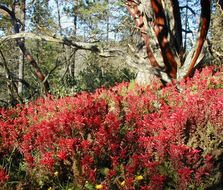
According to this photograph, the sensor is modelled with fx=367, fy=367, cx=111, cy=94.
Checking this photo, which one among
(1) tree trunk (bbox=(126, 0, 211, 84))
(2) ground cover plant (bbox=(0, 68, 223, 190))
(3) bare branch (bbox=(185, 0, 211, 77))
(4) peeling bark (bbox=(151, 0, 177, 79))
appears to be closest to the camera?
(2) ground cover plant (bbox=(0, 68, 223, 190))

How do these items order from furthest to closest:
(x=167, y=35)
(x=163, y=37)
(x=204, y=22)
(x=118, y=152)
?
(x=167, y=35) → (x=163, y=37) → (x=204, y=22) → (x=118, y=152)

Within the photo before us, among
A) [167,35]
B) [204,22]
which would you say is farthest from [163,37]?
[204,22]

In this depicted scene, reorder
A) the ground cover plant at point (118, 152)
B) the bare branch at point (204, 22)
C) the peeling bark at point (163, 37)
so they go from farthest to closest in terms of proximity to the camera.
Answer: the peeling bark at point (163, 37), the bare branch at point (204, 22), the ground cover plant at point (118, 152)

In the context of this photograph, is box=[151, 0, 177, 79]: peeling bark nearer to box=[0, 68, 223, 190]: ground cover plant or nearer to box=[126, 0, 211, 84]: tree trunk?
box=[126, 0, 211, 84]: tree trunk

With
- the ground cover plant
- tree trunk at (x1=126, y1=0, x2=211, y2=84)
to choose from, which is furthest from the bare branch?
the ground cover plant

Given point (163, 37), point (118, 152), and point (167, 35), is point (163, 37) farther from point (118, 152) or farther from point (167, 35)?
point (118, 152)

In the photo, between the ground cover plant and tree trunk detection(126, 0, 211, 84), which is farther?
tree trunk detection(126, 0, 211, 84)

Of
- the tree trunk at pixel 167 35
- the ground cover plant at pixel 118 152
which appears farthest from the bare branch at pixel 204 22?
the ground cover plant at pixel 118 152

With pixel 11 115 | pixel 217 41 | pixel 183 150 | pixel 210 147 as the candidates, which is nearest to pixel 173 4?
pixel 11 115

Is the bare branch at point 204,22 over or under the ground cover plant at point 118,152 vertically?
over

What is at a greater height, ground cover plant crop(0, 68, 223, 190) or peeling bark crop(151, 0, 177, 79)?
peeling bark crop(151, 0, 177, 79)

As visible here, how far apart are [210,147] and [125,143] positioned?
3.40 ft

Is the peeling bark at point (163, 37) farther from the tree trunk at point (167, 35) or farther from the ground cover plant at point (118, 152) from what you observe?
the ground cover plant at point (118, 152)

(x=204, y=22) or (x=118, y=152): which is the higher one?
(x=204, y=22)
